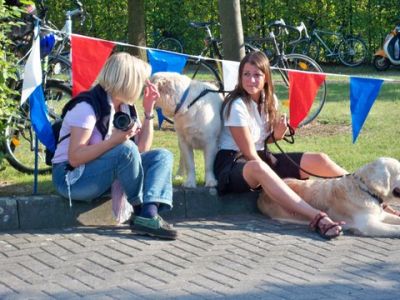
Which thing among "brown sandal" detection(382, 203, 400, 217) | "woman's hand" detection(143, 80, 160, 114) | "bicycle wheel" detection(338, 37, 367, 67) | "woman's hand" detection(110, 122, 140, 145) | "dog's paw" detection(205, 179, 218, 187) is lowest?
"brown sandal" detection(382, 203, 400, 217)

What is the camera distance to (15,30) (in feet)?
26.7

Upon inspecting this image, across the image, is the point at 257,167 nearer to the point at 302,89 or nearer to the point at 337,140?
the point at 302,89

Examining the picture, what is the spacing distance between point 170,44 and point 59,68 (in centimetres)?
1225

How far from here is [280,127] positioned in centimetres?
701

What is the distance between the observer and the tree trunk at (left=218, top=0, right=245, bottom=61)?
919 centimetres

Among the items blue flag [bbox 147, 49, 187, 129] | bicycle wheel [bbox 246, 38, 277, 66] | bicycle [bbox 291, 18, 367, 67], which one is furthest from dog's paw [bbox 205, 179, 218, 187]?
bicycle [bbox 291, 18, 367, 67]

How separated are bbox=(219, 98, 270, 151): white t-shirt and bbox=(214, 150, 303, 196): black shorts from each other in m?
0.07

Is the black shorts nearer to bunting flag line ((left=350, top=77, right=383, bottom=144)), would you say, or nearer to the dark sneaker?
bunting flag line ((left=350, top=77, right=383, bottom=144))

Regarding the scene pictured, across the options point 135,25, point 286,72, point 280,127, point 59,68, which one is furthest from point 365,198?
point 135,25

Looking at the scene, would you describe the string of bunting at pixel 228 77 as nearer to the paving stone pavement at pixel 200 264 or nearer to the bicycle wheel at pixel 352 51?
the paving stone pavement at pixel 200 264

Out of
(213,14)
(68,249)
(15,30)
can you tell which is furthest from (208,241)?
(213,14)

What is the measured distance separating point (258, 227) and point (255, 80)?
1.16 metres

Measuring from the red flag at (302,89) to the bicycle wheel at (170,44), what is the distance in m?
13.1

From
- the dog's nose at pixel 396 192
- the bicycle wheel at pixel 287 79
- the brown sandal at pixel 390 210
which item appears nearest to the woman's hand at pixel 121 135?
the dog's nose at pixel 396 192
